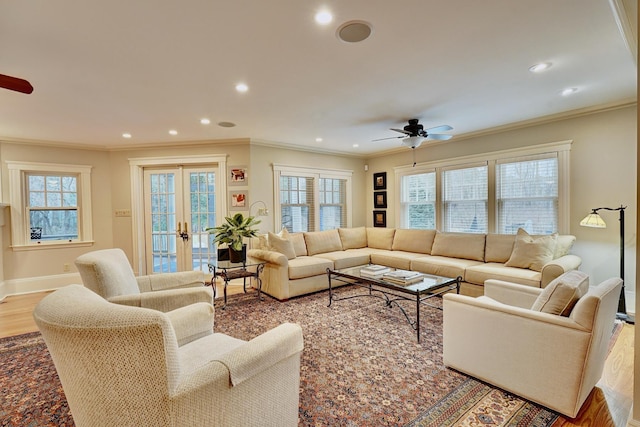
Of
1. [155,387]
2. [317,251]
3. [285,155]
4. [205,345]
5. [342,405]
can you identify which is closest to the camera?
[155,387]

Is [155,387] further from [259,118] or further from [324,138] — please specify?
[324,138]

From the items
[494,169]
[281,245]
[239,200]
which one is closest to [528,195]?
[494,169]

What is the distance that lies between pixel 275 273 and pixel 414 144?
2658mm

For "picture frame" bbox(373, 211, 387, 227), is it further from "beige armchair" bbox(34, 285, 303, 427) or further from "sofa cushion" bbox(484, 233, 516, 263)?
"beige armchair" bbox(34, 285, 303, 427)

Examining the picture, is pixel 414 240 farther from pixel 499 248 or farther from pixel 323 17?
pixel 323 17

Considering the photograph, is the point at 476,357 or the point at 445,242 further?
the point at 445,242

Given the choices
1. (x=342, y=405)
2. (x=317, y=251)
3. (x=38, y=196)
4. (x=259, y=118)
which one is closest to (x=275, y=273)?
(x=317, y=251)

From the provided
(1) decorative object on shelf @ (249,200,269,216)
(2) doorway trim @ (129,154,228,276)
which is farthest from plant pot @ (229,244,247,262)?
(2) doorway trim @ (129,154,228,276)

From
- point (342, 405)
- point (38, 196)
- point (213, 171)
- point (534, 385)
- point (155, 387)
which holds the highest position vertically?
point (213, 171)

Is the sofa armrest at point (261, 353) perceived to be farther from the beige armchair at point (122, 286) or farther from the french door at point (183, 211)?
the french door at point (183, 211)

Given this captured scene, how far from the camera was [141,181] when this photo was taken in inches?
206

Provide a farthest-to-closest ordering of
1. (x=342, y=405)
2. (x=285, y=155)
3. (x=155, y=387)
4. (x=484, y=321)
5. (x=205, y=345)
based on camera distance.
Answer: (x=285, y=155) → (x=484, y=321) → (x=342, y=405) → (x=205, y=345) → (x=155, y=387)

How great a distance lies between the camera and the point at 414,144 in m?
4.00

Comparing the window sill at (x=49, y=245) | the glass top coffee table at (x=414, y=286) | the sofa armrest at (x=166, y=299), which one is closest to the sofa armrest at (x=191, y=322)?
the sofa armrest at (x=166, y=299)
